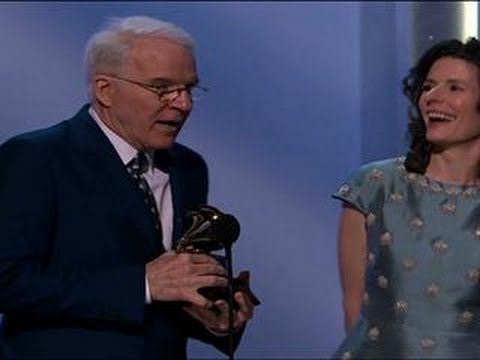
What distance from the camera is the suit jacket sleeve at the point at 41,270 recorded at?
130cm

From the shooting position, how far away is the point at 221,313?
140cm

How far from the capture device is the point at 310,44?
221 centimetres

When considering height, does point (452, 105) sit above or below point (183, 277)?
above

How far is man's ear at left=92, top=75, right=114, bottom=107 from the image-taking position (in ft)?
4.69

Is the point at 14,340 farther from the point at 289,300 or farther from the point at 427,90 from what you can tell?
the point at 289,300

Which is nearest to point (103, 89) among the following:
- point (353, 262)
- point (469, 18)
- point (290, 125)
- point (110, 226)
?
point (110, 226)

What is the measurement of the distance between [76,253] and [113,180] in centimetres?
12

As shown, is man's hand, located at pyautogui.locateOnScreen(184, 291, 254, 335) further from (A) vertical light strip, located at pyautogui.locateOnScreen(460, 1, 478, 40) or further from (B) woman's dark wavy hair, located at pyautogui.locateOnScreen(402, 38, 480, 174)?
→ (A) vertical light strip, located at pyautogui.locateOnScreen(460, 1, 478, 40)

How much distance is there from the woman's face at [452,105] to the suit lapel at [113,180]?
46cm

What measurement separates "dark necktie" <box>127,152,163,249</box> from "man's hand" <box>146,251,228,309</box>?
11 cm

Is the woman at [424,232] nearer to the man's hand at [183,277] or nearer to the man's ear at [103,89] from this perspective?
→ the man's hand at [183,277]

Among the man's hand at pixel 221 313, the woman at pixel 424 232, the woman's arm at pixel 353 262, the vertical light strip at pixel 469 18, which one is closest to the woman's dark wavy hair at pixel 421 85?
the woman at pixel 424 232

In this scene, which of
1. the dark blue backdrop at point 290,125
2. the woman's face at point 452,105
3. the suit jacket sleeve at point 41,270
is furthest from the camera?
the dark blue backdrop at point 290,125

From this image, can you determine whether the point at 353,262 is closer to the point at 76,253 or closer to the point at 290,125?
the point at 76,253
